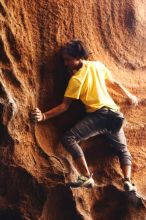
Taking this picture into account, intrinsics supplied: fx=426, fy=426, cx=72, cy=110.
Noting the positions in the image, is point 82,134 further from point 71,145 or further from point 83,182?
point 83,182

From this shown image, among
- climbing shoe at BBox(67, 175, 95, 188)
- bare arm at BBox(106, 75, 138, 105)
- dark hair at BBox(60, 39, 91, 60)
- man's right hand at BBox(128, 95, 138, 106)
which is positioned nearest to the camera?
climbing shoe at BBox(67, 175, 95, 188)

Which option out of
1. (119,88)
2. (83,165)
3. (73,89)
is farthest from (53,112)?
(119,88)

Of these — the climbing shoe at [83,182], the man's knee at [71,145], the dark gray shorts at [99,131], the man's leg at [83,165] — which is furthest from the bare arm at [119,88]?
the climbing shoe at [83,182]

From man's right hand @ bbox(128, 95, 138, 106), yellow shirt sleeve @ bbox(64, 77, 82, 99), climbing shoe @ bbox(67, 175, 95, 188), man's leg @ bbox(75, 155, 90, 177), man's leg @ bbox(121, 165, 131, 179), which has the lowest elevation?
man's leg @ bbox(121, 165, 131, 179)

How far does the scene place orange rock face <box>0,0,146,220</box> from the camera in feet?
10.3

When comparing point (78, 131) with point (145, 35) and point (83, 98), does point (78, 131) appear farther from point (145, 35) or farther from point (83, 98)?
point (145, 35)

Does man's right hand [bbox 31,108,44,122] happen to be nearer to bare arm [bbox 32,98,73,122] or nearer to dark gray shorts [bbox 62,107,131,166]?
bare arm [bbox 32,98,73,122]

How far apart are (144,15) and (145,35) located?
202 millimetres

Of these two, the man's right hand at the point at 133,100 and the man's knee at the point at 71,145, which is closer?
the man's knee at the point at 71,145

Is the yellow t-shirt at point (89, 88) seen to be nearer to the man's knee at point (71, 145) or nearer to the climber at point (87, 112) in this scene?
the climber at point (87, 112)

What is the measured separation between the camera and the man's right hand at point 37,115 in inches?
123

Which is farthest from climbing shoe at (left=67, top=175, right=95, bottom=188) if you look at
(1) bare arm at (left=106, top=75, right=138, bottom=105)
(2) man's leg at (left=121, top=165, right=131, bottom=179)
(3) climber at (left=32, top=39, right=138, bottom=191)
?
(1) bare arm at (left=106, top=75, right=138, bottom=105)

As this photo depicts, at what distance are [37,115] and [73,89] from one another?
0.33 metres

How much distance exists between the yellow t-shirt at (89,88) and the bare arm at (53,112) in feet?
0.20
